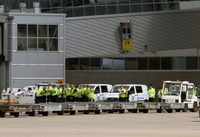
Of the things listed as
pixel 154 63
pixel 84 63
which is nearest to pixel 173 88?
pixel 154 63

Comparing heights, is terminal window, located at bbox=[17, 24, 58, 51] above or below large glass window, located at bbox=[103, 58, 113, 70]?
above

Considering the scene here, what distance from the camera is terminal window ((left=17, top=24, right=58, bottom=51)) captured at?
187 feet

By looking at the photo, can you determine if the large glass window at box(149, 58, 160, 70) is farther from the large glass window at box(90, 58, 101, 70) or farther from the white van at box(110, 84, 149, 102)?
the white van at box(110, 84, 149, 102)

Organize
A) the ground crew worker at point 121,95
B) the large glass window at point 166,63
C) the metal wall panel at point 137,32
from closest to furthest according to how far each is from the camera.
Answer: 1. the ground crew worker at point 121,95
2. the metal wall panel at point 137,32
3. the large glass window at point 166,63

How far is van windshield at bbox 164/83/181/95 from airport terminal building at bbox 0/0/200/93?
14836 mm

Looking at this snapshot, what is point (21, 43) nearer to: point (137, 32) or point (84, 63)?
point (137, 32)

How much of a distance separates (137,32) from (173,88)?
16477 mm

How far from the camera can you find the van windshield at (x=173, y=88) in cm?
4409

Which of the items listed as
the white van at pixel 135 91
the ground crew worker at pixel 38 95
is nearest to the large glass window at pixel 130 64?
the white van at pixel 135 91

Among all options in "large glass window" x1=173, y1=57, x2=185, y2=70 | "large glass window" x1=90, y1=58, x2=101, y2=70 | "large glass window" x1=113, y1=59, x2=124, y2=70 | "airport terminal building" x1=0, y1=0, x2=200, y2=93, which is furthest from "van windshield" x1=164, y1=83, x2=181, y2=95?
"large glass window" x1=90, y1=58, x2=101, y2=70

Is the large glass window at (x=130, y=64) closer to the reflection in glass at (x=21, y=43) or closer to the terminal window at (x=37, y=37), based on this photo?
the terminal window at (x=37, y=37)

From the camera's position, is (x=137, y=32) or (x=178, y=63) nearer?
(x=137, y=32)

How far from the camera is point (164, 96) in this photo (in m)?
44.1

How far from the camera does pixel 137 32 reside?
60.0 meters
